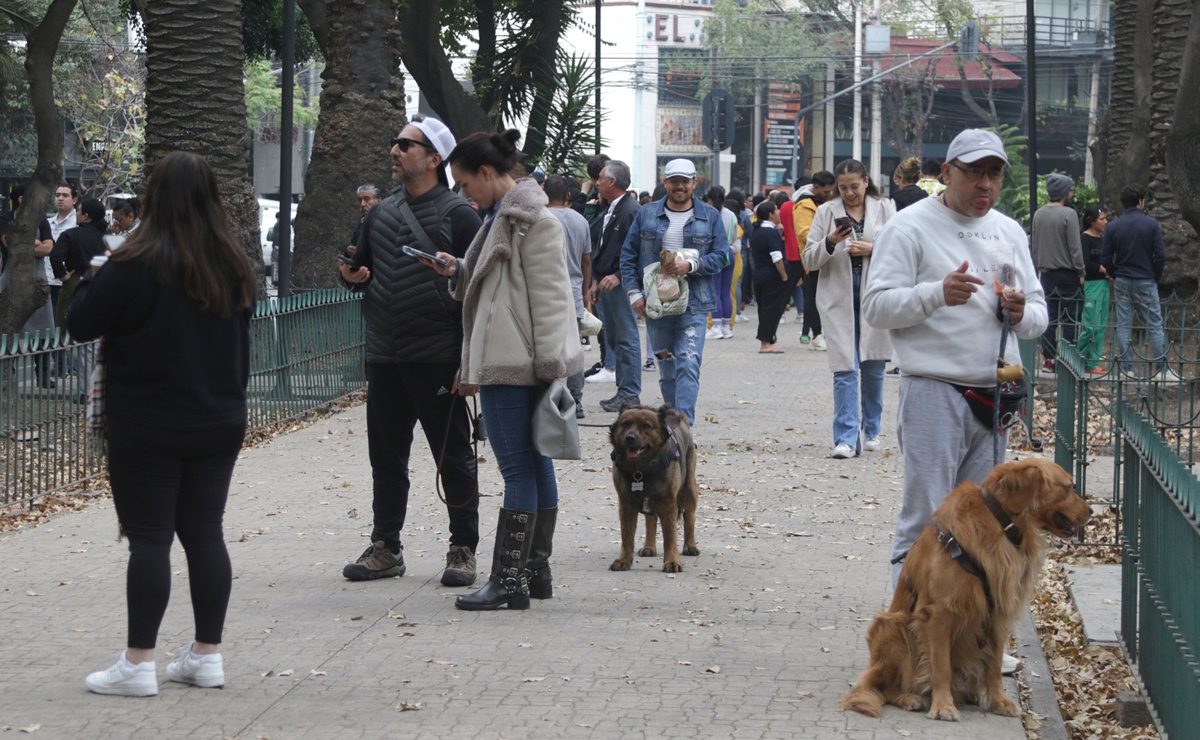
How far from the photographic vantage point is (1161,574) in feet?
16.9

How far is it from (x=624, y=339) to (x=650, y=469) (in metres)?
5.60

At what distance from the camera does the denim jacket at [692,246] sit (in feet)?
35.6

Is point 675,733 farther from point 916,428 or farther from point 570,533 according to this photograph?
point 570,533

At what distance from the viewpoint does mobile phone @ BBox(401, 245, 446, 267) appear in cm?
677

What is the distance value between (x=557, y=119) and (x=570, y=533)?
16034mm

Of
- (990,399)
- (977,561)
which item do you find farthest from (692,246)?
(977,561)

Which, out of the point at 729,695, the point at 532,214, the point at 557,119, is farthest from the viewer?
the point at 557,119

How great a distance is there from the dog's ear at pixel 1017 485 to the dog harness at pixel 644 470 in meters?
2.52

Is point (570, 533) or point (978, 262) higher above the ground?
point (978, 262)

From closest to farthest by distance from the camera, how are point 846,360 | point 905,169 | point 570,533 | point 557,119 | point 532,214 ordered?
point 532,214
point 570,533
point 846,360
point 905,169
point 557,119

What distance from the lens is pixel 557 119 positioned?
23969 millimetres

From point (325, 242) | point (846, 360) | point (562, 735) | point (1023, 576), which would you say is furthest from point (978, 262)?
point (325, 242)

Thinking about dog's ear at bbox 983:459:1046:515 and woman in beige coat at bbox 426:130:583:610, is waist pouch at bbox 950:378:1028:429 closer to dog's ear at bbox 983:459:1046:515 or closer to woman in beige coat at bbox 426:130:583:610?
dog's ear at bbox 983:459:1046:515

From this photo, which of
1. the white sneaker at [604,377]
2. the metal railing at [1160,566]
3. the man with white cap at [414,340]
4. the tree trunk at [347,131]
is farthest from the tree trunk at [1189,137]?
the tree trunk at [347,131]
